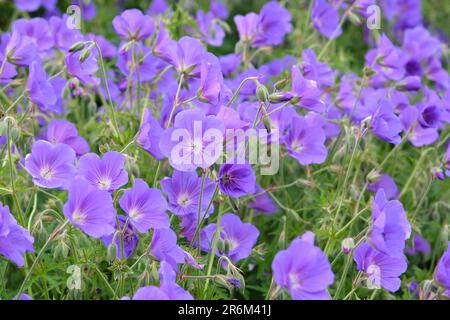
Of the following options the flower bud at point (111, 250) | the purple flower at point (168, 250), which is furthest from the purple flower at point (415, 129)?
the flower bud at point (111, 250)

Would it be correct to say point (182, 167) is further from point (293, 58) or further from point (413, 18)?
point (413, 18)

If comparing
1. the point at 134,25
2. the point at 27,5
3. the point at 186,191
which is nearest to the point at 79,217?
the point at 186,191

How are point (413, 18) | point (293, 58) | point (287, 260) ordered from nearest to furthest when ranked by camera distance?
1. point (287, 260)
2. point (293, 58)
3. point (413, 18)

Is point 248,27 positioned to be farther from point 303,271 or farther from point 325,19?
point 303,271

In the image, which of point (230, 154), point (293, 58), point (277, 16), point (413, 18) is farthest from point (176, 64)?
point (413, 18)

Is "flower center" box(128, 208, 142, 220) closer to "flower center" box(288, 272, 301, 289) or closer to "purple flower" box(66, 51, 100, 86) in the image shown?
"flower center" box(288, 272, 301, 289)

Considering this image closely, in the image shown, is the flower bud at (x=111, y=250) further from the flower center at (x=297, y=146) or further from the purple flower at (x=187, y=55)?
the flower center at (x=297, y=146)

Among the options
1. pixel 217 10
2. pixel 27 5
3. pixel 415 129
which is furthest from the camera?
pixel 27 5
